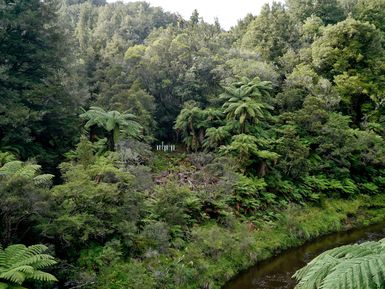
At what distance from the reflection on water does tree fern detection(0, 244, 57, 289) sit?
7.32 metres

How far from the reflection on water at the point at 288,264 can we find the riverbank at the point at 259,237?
0.34 m

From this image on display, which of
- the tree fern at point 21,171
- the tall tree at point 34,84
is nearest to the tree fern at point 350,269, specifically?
the tree fern at point 21,171

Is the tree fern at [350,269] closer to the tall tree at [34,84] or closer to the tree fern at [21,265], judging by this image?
the tree fern at [21,265]

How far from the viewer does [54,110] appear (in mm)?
17547

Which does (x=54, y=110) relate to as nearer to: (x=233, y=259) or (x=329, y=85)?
(x=233, y=259)

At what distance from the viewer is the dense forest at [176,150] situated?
11945 mm

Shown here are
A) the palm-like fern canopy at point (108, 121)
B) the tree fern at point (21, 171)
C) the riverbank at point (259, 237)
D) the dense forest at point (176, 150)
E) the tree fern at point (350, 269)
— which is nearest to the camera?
the tree fern at point (350, 269)

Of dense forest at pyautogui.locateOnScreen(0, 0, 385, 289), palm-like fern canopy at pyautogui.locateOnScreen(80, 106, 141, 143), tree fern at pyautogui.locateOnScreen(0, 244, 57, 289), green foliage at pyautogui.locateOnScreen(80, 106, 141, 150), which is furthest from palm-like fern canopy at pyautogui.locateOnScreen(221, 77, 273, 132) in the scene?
tree fern at pyautogui.locateOnScreen(0, 244, 57, 289)

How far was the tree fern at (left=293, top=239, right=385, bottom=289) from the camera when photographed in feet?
10.1

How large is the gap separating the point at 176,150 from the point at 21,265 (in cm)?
1771

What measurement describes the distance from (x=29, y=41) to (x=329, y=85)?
1966cm

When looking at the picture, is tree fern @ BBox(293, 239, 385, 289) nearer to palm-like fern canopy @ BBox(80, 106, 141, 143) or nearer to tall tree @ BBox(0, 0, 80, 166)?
tall tree @ BBox(0, 0, 80, 166)

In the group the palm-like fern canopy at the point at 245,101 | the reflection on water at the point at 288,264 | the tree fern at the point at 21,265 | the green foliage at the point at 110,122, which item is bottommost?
the reflection on water at the point at 288,264

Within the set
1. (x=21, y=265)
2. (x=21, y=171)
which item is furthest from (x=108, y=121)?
(x=21, y=265)
